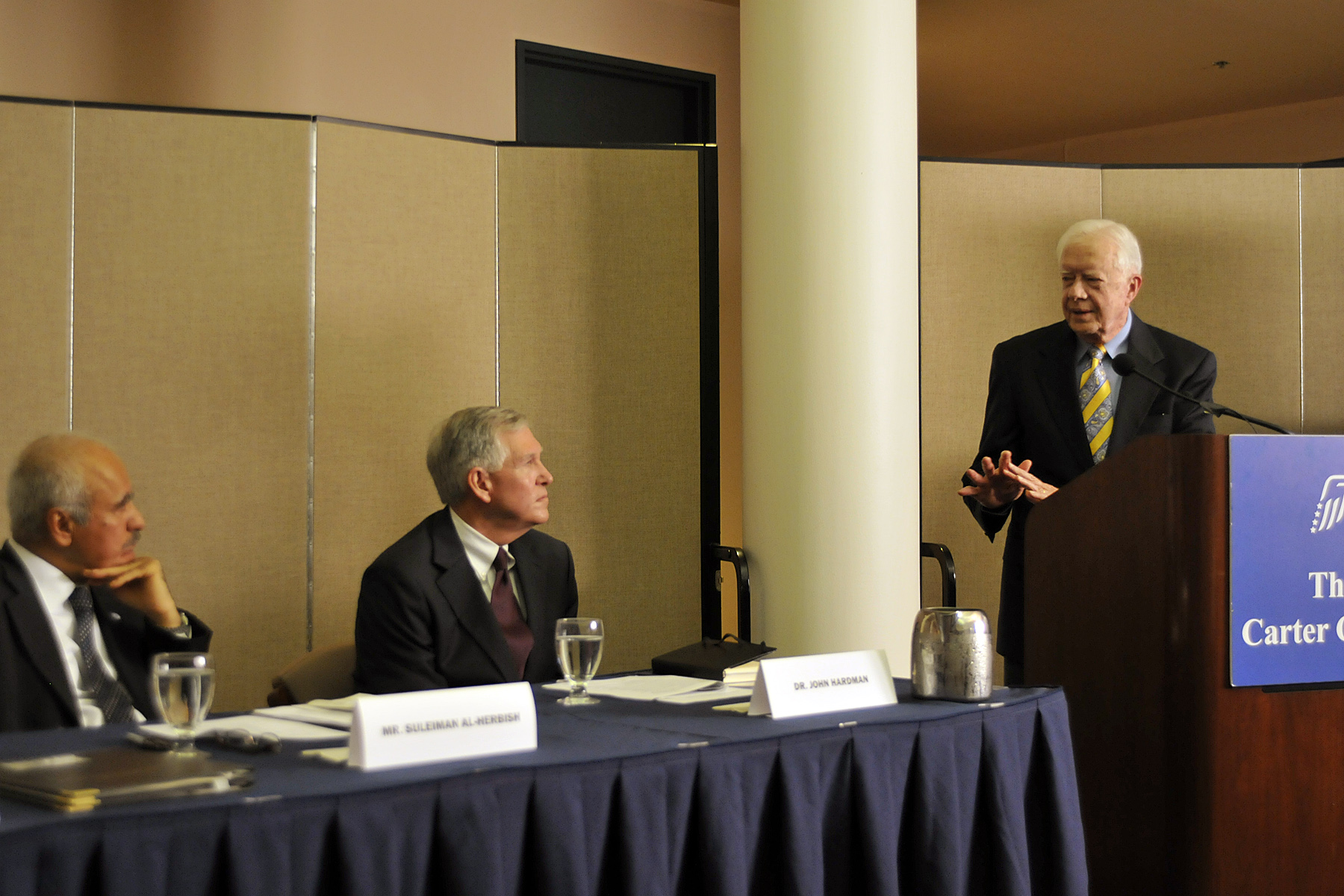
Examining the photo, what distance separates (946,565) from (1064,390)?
0.63 metres

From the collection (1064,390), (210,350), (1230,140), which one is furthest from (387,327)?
(1230,140)

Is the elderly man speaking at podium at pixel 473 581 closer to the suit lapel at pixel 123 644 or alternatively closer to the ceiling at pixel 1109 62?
the suit lapel at pixel 123 644

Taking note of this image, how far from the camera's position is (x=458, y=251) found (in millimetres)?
3846

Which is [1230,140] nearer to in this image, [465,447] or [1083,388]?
[1083,388]

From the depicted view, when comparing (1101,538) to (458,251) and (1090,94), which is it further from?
(1090,94)

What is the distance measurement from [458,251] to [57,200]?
1.11 metres

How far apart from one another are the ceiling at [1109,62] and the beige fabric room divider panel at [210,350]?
3.85 metres

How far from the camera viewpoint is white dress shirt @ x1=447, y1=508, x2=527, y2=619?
8.79 ft

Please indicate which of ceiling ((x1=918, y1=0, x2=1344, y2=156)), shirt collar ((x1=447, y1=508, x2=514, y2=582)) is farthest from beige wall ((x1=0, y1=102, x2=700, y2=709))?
ceiling ((x1=918, y1=0, x2=1344, y2=156))

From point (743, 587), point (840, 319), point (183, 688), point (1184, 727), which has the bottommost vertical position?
point (1184, 727)

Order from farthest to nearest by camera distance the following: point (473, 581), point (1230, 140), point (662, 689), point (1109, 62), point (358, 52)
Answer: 1. point (1230, 140)
2. point (1109, 62)
3. point (358, 52)
4. point (473, 581)
5. point (662, 689)

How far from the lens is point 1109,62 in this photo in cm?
684

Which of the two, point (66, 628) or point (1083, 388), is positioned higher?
point (1083, 388)

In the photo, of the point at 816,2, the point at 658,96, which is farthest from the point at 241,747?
the point at 658,96
